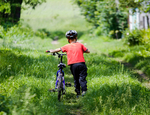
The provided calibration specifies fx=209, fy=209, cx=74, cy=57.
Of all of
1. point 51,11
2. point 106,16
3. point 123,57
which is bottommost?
point 123,57

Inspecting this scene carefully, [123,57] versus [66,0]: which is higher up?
[66,0]

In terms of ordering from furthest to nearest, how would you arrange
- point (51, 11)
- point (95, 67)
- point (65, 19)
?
point (51, 11) < point (65, 19) < point (95, 67)

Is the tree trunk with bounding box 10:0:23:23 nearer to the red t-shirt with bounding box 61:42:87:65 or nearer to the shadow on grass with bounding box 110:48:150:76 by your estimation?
the shadow on grass with bounding box 110:48:150:76

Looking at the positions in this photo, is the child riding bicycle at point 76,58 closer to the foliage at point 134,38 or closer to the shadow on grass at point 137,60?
the shadow on grass at point 137,60

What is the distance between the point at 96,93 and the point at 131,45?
1004cm

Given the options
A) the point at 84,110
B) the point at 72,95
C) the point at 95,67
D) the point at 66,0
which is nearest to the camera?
the point at 84,110

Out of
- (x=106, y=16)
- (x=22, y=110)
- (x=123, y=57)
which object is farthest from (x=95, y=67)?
(x=106, y=16)

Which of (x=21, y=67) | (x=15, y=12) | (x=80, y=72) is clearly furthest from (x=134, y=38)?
(x=15, y=12)

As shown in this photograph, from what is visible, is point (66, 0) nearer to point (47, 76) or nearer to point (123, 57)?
point (123, 57)

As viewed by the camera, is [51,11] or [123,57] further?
[51,11]

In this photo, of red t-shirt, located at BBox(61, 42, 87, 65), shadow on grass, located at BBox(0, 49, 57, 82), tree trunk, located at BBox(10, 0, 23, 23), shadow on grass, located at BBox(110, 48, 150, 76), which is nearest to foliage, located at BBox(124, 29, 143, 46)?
shadow on grass, located at BBox(110, 48, 150, 76)

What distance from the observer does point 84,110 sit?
4.87 metres

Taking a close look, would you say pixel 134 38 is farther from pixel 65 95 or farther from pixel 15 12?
pixel 15 12

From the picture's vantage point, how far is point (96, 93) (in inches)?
217
